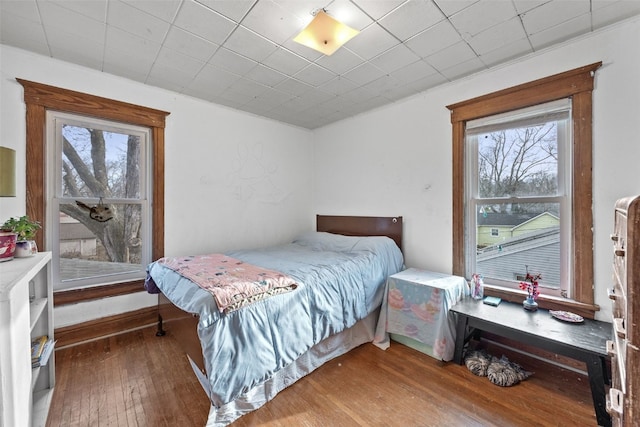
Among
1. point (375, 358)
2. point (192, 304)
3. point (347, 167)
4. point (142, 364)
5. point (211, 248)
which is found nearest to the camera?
point (192, 304)

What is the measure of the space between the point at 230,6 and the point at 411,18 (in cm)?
119

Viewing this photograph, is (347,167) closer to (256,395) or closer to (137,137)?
(137,137)

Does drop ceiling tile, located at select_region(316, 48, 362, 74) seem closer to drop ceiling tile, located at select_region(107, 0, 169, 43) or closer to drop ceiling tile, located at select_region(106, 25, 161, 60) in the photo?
drop ceiling tile, located at select_region(107, 0, 169, 43)

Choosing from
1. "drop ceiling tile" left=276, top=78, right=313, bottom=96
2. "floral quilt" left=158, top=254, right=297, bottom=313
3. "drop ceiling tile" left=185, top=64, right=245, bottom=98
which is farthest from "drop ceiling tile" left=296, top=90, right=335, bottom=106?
"floral quilt" left=158, top=254, right=297, bottom=313

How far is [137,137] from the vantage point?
2.80 m

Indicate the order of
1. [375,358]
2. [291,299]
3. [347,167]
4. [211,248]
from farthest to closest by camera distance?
[347,167]
[211,248]
[375,358]
[291,299]

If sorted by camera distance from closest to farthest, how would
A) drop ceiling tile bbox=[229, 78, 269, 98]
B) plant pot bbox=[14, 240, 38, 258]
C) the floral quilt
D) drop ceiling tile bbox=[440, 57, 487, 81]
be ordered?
plant pot bbox=[14, 240, 38, 258], the floral quilt, drop ceiling tile bbox=[440, 57, 487, 81], drop ceiling tile bbox=[229, 78, 269, 98]

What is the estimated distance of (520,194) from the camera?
234 centimetres

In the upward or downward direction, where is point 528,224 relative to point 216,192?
downward

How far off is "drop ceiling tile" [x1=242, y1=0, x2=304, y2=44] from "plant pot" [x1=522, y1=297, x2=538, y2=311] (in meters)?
2.73

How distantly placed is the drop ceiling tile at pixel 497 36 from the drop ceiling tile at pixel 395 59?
0.43 meters

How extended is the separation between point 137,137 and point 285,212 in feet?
6.50

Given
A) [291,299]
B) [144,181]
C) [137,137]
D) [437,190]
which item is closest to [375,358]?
[291,299]

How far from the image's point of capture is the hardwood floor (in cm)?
158
